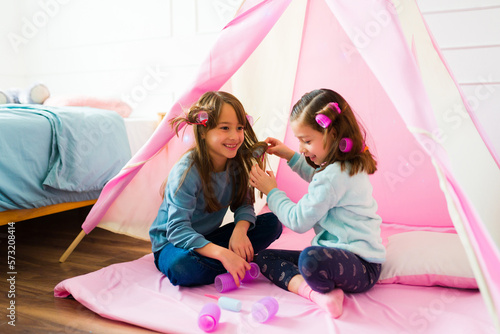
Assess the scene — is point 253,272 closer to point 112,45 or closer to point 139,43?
point 139,43

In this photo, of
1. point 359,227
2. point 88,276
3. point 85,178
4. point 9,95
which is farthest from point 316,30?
point 9,95

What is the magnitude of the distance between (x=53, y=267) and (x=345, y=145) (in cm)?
122

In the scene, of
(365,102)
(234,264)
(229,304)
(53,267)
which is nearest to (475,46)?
(365,102)

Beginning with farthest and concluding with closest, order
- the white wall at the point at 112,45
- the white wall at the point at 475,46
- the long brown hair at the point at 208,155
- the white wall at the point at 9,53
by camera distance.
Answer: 1. the white wall at the point at 9,53
2. the white wall at the point at 112,45
3. the white wall at the point at 475,46
4. the long brown hair at the point at 208,155

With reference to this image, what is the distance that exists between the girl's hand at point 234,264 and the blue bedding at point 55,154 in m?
0.89

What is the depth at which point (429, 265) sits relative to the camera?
4.35 feet

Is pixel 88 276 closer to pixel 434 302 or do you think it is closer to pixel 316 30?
pixel 434 302

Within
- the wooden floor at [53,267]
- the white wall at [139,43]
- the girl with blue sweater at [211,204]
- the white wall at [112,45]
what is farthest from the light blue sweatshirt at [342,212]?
the white wall at [112,45]

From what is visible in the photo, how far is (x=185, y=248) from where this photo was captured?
1.34m

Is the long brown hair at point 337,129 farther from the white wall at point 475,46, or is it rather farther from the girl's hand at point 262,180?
the white wall at point 475,46

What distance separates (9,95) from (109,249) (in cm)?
142

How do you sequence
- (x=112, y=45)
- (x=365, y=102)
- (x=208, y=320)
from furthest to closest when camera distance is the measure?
(x=112, y=45), (x=365, y=102), (x=208, y=320)

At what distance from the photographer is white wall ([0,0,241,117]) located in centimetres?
294

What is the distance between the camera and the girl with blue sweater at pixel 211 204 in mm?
1320
